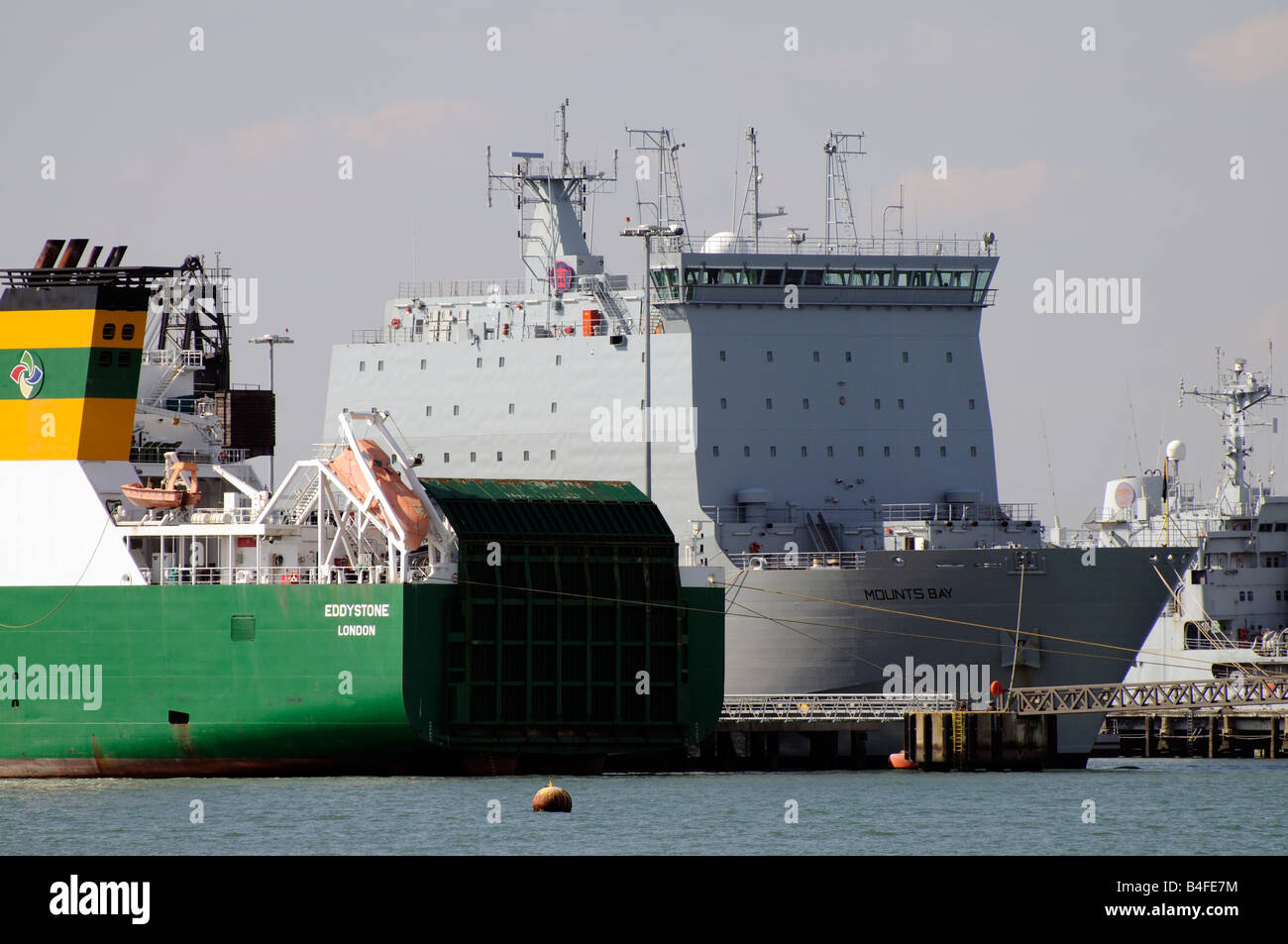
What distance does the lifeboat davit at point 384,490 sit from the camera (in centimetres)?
3884

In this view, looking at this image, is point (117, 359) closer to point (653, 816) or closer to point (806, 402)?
point (653, 816)

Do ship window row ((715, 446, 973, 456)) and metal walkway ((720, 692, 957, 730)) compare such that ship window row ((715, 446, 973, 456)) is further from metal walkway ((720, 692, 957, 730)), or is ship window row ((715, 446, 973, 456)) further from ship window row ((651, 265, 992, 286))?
metal walkway ((720, 692, 957, 730))

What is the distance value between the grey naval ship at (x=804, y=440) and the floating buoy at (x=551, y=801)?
1063cm

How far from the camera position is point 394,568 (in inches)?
1534

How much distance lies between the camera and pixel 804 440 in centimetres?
5078

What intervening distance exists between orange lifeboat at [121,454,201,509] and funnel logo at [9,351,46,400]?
2.56 metres

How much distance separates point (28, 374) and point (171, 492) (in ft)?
12.0

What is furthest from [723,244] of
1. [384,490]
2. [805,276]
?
[384,490]

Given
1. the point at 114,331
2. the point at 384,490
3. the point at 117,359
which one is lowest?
the point at 384,490

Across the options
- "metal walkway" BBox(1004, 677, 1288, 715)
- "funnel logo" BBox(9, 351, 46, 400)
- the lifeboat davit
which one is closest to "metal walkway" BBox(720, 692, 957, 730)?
"metal walkway" BBox(1004, 677, 1288, 715)

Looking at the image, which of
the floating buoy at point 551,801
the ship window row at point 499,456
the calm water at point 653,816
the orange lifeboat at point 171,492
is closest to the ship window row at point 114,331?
the orange lifeboat at point 171,492
